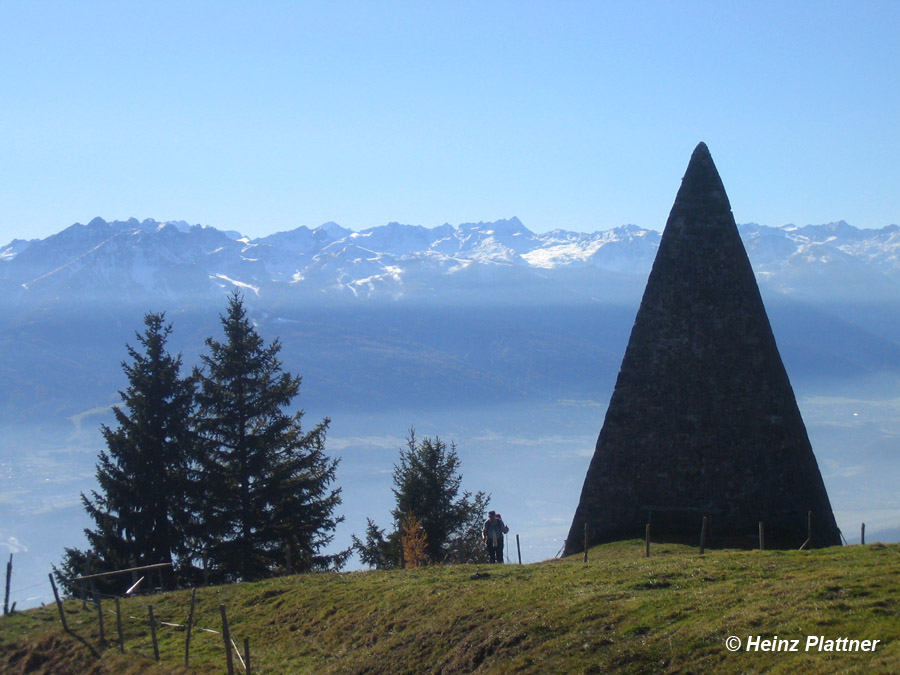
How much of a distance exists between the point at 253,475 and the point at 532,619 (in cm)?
2025

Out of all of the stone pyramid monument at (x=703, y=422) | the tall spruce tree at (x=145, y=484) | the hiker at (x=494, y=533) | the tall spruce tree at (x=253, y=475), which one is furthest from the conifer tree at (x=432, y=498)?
the stone pyramid monument at (x=703, y=422)

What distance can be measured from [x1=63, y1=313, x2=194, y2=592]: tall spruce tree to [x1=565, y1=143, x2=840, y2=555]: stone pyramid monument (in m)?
15.8

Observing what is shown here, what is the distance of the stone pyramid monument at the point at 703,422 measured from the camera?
→ 81.8ft

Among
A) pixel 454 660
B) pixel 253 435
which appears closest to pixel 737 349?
pixel 454 660

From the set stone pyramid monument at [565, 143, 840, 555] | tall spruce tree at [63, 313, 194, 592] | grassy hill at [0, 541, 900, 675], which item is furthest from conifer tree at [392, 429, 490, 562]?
grassy hill at [0, 541, 900, 675]

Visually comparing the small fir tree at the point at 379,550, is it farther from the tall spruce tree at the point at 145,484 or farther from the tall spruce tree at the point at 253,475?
the tall spruce tree at the point at 145,484

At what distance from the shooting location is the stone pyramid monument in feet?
81.8

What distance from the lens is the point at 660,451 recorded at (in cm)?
2592

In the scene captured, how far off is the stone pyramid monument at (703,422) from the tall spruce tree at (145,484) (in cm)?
1584

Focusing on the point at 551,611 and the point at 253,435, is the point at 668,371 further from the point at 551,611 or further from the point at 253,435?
the point at 253,435

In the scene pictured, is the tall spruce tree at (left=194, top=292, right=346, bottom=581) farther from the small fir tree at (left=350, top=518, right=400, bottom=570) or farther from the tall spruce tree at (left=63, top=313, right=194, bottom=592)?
the small fir tree at (left=350, top=518, right=400, bottom=570)

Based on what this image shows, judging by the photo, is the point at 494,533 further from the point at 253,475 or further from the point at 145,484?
the point at 145,484

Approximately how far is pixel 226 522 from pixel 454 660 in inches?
774

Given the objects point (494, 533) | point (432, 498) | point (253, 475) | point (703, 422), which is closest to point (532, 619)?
point (494, 533)
